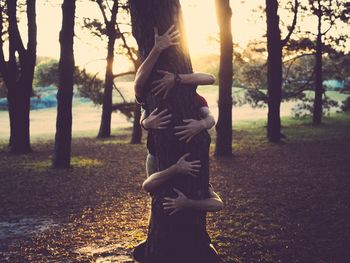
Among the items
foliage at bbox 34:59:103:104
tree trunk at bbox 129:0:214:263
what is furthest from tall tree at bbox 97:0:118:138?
tree trunk at bbox 129:0:214:263

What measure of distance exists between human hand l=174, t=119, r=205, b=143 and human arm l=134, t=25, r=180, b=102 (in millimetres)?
566

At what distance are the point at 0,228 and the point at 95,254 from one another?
2.42m

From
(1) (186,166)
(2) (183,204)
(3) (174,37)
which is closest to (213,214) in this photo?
(2) (183,204)

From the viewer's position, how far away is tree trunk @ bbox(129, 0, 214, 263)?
4.05 metres

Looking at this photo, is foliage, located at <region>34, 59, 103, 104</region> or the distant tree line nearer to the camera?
the distant tree line

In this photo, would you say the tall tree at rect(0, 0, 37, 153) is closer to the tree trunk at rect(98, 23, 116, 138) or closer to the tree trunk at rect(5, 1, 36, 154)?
the tree trunk at rect(5, 1, 36, 154)

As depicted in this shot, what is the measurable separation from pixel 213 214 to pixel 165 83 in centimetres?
430

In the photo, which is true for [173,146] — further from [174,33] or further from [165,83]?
[174,33]

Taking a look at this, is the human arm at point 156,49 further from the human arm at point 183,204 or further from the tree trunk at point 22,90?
the tree trunk at point 22,90

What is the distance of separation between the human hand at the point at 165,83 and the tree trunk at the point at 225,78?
432 inches

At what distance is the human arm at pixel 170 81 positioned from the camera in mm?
3996

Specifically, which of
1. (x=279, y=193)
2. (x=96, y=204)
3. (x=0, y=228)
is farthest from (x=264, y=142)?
(x=0, y=228)

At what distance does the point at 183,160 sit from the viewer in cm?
402

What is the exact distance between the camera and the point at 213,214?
25.3ft
